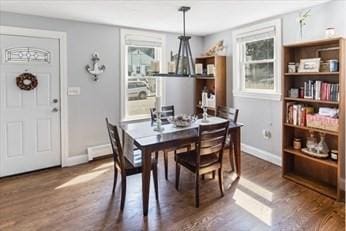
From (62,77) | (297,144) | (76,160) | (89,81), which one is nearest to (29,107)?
(62,77)

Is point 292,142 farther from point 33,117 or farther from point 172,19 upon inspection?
point 33,117

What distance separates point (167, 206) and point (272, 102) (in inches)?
94.7

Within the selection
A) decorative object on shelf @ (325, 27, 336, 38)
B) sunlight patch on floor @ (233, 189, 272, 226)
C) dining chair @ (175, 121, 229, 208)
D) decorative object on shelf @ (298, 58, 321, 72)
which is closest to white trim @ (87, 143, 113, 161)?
dining chair @ (175, 121, 229, 208)

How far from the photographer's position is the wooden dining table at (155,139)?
251 cm

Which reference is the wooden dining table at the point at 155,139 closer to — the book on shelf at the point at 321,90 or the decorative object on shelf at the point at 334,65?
the book on shelf at the point at 321,90

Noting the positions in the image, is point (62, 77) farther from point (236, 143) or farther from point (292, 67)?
point (292, 67)

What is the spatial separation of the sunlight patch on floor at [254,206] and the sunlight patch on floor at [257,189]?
0.52ft

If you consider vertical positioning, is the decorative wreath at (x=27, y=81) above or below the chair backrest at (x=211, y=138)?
above

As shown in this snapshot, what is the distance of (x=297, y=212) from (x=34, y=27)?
4098 millimetres

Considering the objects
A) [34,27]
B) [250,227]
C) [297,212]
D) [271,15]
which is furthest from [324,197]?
[34,27]

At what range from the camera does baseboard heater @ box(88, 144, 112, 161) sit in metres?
4.22

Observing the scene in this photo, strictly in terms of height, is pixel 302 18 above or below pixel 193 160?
above

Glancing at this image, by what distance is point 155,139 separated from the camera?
2.72 meters

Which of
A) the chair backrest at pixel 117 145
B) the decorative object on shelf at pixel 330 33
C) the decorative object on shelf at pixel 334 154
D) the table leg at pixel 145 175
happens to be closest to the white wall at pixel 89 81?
the chair backrest at pixel 117 145
